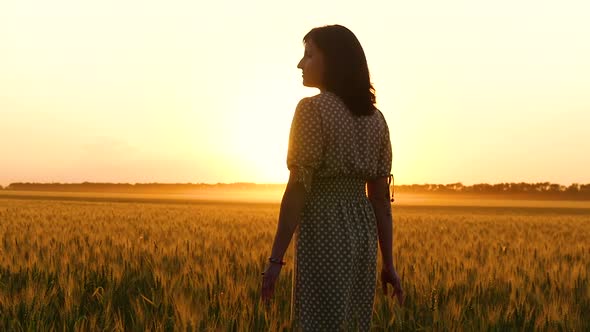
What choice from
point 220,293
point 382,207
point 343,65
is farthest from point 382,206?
point 220,293

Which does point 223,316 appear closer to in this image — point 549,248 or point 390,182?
point 390,182

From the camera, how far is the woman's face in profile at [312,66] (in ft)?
9.21

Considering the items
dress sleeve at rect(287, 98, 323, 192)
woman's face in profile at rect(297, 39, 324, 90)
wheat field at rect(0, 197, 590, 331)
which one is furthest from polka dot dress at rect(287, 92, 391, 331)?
wheat field at rect(0, 197, 590, 331)

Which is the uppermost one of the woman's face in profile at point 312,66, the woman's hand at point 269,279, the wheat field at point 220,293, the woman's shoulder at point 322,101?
the woman's face in profile at point 312,66

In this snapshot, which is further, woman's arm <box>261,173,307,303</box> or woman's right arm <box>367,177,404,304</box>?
woman's right arm <box>367,177,404,304</box>

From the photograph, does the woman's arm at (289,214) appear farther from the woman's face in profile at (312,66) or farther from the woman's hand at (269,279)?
the woman's face in profile at (312,66)

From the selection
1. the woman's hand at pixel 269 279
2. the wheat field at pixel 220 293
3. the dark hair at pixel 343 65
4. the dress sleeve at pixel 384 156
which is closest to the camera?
the woman's hand at pixel 269 279

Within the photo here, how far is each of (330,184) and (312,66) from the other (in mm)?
507

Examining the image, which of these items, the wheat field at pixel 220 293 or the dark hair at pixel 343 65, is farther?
the wheat field at pixel 220 293

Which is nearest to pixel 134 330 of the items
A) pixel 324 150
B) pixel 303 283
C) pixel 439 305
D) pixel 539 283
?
pixel 303 283

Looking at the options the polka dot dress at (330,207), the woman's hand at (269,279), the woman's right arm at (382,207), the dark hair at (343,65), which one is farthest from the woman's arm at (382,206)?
the woman's hand at (269,279)

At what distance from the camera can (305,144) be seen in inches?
105

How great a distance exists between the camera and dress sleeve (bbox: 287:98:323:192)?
2646 millimetres

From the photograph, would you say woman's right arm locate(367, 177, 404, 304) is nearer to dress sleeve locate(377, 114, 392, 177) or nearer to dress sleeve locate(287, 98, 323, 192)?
dress sleeve locate(377, 114, 392, 177)
